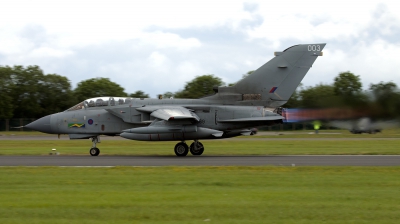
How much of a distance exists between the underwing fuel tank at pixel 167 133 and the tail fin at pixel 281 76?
2306 millimetres

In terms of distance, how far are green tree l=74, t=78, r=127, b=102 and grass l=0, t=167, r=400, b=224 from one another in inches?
2440

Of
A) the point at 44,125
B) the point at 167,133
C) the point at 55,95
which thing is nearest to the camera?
the point at 167,133

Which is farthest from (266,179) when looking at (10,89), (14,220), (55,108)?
(10,89)

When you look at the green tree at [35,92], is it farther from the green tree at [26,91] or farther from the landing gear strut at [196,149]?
Result: the landing gear strut at [196,149]

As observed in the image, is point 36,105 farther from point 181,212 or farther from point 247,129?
point 181,212

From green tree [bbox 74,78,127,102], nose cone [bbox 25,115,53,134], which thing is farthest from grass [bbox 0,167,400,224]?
green tree [bbox 74,78,127,102]

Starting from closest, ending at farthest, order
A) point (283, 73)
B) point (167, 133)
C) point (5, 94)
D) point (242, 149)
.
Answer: point (167, 133) → point (283, 73) → point (242, 149) → point (5, 94)

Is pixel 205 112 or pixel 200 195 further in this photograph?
pixel 205 112

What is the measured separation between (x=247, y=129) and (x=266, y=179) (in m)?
10.6

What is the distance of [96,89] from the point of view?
80438 mm

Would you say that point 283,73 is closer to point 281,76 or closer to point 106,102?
point 281,76

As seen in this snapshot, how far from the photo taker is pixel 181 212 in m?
9.91

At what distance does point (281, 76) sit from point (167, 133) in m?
5.82

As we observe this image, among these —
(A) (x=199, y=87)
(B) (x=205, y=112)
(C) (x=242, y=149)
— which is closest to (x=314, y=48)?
(B) (x=205, y=112)
